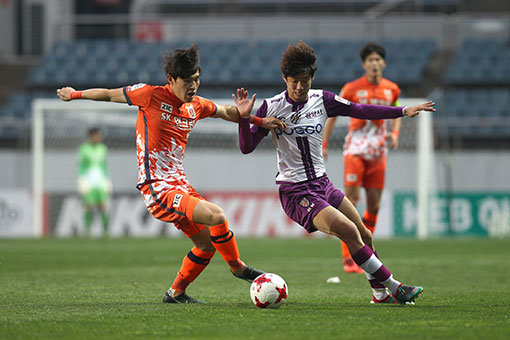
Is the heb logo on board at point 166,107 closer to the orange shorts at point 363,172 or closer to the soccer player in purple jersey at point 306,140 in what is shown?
the soccer player in purple jersey at point 306,140

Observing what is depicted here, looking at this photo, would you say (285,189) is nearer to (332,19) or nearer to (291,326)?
(291,326)

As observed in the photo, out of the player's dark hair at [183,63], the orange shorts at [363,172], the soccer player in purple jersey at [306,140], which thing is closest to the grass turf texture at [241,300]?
the soccer player in purple jersey at [306,140]

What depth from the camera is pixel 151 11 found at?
27.7 m

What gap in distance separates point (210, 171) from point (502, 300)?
42.2ft

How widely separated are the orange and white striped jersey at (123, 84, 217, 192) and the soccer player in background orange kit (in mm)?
3063

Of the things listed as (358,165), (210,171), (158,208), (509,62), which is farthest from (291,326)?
(509,62)

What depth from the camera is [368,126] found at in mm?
8867

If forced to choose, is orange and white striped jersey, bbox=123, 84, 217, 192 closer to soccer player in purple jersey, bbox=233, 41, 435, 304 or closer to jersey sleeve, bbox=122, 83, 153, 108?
jersey sleeve, bbox=122, 83, 153, 108

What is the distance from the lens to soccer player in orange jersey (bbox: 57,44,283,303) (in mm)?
5801

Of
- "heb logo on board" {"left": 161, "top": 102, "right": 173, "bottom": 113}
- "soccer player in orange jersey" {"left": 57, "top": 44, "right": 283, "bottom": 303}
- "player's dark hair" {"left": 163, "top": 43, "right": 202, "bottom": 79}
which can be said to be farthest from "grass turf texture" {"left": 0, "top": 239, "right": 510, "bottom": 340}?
"player's dark hair" {"left": 163, "top": 43, "right": 202, "bottom": 79}

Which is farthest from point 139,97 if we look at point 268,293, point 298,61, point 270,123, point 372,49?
point 372,49

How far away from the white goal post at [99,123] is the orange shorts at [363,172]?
693 cm

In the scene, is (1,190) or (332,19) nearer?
(1,190)

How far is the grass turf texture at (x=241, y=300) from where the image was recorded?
14.8 ft
